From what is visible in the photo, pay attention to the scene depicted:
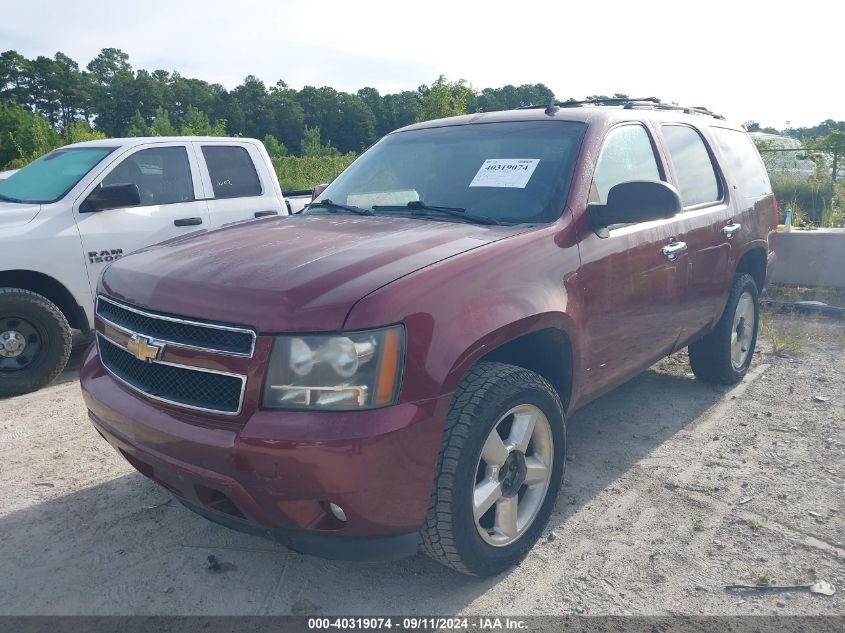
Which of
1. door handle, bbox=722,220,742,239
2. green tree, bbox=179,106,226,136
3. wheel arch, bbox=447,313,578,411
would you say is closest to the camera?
wheel arch, bbox=447,313,578,411

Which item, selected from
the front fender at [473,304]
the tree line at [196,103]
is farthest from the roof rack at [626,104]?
the tree line at [196,103]

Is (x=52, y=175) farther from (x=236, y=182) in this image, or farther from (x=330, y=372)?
(x=330, y=372)

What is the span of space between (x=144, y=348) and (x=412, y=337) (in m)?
0.98

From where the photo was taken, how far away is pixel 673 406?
459 centimetres

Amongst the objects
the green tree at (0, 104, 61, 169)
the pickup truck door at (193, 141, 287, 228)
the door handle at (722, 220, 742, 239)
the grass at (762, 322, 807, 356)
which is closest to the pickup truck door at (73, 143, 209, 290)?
the pickup truck door at (193, 141, 287, 228)

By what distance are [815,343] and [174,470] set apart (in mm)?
5720

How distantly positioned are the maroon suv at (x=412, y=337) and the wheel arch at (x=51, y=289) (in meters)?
2.52

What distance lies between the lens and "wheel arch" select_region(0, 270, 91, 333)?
16.4 ft

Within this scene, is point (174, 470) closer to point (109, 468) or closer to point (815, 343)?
point (109, 468)

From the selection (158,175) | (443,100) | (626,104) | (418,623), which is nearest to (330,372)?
(418,623)

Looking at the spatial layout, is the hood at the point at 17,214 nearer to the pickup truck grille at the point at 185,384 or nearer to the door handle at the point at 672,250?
the pickup truck grille at the point at 185,384

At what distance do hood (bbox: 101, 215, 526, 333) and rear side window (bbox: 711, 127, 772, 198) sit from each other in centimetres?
260

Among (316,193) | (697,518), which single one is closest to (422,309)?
(697,518)

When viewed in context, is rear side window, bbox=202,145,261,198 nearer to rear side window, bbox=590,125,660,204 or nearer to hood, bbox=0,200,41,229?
hood, bbox=0,200,41,229
